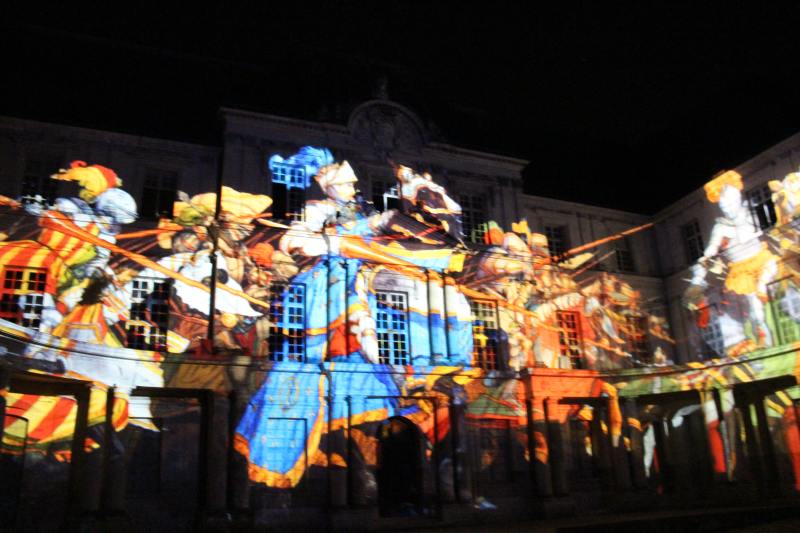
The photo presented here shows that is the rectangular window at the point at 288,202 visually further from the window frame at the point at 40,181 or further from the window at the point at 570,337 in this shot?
the window at the point at 570,337

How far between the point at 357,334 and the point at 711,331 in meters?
14.1

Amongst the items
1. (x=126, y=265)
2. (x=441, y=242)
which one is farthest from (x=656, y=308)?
(x=126, y=265)

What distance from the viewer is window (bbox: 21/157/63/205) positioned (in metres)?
20.6

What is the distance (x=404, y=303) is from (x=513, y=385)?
4706mm

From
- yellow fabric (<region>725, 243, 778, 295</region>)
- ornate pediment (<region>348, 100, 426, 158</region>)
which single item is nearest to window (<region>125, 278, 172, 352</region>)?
ornate pediment (<region>348, 100, 426, 158</region>)

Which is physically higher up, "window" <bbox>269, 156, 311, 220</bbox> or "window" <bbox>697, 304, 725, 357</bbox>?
"window" <bbox>269, 156, 311, 220</bbox>

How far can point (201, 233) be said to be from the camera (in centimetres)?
2142

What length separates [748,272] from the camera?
82.1 feet

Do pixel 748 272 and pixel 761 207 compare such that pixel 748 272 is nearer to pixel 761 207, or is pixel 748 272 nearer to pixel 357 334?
pixel 761 207

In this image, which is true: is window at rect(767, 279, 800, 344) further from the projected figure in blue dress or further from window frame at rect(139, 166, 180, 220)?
window frame at rect(139, 166, 180, 220)

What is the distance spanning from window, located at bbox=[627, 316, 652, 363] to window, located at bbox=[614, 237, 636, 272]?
2280 millimetres

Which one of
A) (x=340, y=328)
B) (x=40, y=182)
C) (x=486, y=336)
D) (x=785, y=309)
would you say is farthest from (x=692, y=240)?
(x=40, y=182)

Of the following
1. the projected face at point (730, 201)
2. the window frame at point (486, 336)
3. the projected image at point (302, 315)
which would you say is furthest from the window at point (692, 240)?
the window frame at point (486, 336)

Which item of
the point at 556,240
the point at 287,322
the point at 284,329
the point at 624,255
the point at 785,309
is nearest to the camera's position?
the point at 284,329
